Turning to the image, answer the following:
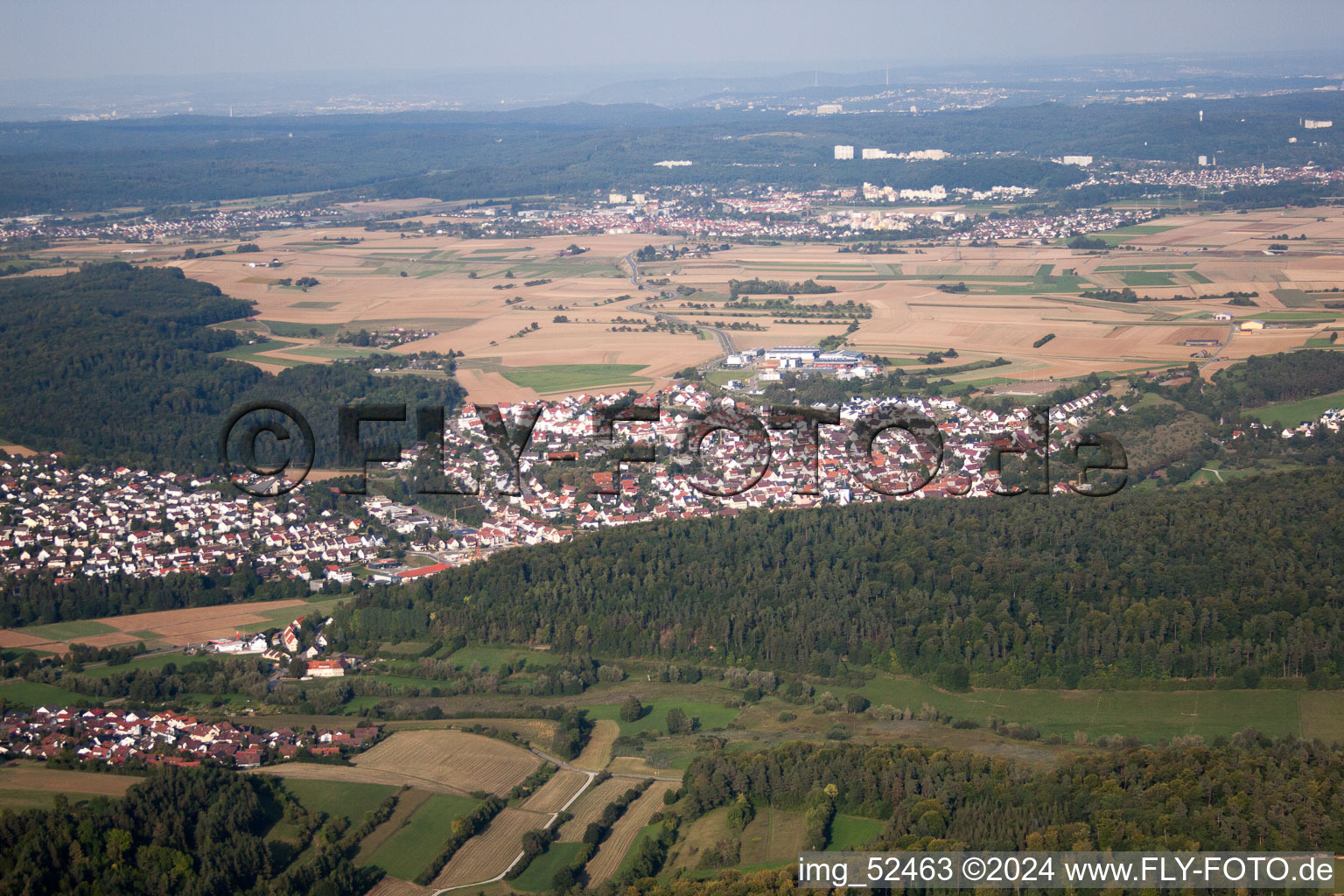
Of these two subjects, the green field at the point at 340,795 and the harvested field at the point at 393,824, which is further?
the green field at the point at 340,795

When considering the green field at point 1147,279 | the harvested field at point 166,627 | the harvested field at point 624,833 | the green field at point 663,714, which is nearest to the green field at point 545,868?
the harvested field at point 624,833

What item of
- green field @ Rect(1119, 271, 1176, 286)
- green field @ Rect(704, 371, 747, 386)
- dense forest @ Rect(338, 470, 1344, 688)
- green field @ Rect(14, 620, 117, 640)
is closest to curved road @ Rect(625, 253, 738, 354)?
green field @ Rect(704, 371, 747, 386)

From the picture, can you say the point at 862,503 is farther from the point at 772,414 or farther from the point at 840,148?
the point at 840,148

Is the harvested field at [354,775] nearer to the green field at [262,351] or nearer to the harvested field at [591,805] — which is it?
the harvested field at [591,805]

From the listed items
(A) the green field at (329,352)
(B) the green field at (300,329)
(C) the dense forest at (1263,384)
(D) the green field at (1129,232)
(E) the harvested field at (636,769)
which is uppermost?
(D) the green field at (1129,232)

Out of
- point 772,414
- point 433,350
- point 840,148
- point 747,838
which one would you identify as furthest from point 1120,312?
point 840,148

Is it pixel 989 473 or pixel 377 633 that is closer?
pixel 377 633
